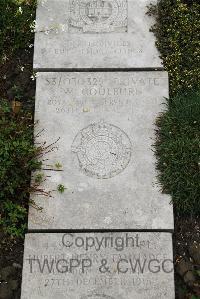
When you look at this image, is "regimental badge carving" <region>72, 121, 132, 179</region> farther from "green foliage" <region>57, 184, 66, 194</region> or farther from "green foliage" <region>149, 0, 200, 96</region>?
"green foliage" <region>149, 0, 200, 96</region>

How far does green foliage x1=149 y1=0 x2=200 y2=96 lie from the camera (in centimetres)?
491

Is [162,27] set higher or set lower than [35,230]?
higher

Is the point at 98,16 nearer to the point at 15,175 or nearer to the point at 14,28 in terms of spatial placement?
the point at 14,28

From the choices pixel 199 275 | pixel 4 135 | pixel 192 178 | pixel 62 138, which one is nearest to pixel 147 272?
pixel 199 275

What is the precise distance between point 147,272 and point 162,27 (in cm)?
241

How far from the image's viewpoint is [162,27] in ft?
17.1

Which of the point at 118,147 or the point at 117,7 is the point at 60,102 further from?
the point at 117,7

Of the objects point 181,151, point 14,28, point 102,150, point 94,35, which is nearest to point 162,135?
point 181,151

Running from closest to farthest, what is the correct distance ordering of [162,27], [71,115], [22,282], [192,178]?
[22,282] → [192,178] → [71,115] → [162,27]

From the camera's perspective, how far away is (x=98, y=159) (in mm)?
4531

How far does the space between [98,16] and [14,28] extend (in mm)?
832

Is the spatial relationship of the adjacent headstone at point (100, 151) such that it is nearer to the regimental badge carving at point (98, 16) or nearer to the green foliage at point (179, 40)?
the green foliage at point (179, 40)

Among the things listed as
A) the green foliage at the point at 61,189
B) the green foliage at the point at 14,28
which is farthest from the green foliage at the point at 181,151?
the green foliage at the point at 14,28

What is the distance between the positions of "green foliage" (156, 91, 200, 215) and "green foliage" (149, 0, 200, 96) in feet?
0.73
